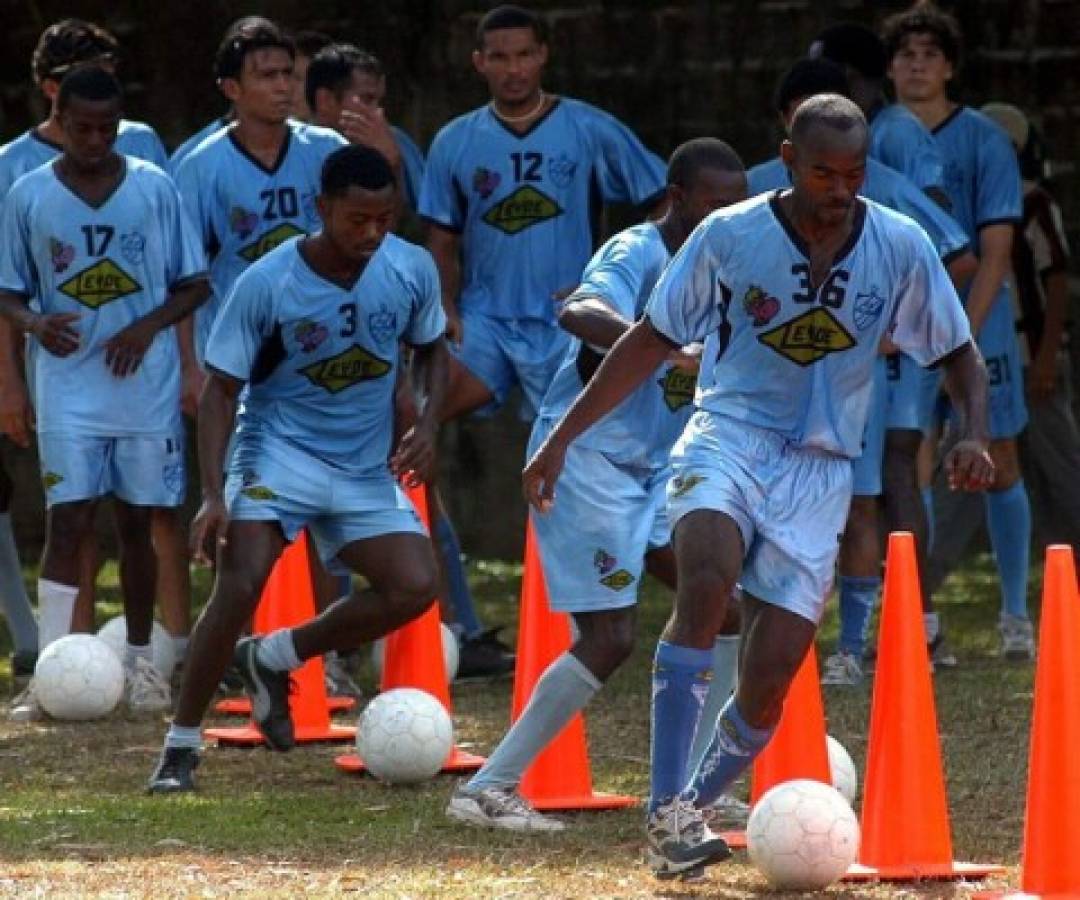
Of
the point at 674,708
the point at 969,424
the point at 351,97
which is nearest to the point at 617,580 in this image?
the point at 674,708

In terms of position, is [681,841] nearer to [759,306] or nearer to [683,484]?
[683,484]

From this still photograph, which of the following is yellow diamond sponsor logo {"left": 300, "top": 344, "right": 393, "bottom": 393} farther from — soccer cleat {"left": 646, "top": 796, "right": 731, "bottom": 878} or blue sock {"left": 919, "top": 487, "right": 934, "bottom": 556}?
blue sock {"left": 919, "top": 487, "right": 934, "bottom": 556}

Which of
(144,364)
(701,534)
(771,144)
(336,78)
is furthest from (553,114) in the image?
(701,534)

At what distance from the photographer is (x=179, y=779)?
8.79m

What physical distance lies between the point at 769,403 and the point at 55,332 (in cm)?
398

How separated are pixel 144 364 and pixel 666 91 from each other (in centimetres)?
474

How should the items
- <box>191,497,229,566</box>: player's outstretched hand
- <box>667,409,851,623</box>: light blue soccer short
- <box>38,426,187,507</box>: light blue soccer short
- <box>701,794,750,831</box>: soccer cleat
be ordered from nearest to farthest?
<box>667,409,851,623</box>: light blue soccer short < <box>701,794,750,831</box>: soccer cleat < <box>191,497,229,566</box>: player's outstretched hand < <box>38,426,187,507</box>: light blue soccer short

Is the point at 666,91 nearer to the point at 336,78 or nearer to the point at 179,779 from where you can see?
the point at 336,78

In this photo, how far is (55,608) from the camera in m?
10.8

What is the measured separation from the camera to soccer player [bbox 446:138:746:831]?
810cm

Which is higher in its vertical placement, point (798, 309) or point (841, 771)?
point (798, 309)

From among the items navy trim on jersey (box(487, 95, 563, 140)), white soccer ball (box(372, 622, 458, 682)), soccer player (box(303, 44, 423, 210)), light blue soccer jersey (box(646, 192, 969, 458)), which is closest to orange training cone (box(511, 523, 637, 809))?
light blue soccer jersey (box(646, 192, 969, 458))

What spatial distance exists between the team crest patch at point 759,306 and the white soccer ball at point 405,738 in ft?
7.01

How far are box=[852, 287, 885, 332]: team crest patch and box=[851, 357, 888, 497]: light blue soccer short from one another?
356cm
